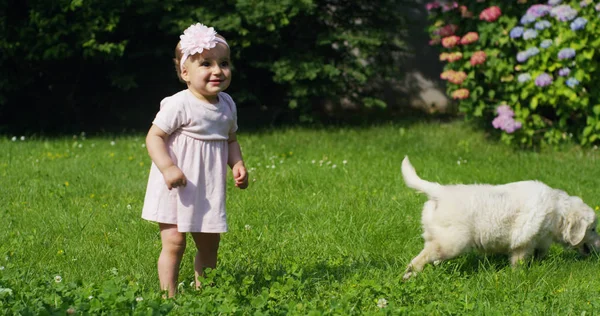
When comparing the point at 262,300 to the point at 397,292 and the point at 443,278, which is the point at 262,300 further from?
the point at 443,278

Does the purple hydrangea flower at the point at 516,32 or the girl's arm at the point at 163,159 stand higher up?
the girl's arm at the point at 163,159

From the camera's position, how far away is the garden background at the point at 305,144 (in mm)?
4074

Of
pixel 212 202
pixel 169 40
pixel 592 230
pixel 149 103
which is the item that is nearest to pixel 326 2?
pixel 169 40

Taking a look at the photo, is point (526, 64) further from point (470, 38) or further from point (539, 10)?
point (470, 38)

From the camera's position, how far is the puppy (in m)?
4.49

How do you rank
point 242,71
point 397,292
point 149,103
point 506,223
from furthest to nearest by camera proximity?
point 149,103
point 242,71
point 506,223
point 397,292

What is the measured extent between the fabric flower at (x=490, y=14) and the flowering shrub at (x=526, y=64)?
1 cm

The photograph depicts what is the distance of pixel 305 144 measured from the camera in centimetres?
887

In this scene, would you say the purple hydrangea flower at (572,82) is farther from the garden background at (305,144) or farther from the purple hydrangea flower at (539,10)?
the purple hydrangea flower at (539,10)

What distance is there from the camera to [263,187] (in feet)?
21.2

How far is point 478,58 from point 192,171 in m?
5.32

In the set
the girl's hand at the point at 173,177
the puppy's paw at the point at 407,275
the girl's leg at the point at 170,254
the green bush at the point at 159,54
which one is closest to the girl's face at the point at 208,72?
the girl's hand at the point at 173,177

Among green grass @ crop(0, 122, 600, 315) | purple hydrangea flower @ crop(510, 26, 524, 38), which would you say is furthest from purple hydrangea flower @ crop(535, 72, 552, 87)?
green grass @ crop(0, 122, 600, 315)

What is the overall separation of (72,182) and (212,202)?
3.15 metres
